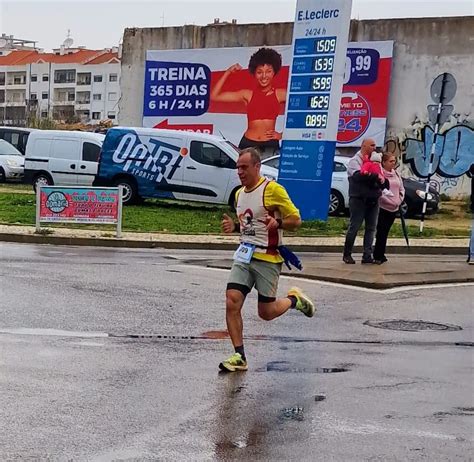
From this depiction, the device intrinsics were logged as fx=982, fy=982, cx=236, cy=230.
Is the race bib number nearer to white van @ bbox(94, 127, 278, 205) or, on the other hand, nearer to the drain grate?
the drain grate

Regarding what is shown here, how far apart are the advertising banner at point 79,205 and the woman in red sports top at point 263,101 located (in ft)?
56.3

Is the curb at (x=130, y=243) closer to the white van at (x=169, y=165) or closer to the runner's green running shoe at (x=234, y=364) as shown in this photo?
the white van at (x=169, y=165)

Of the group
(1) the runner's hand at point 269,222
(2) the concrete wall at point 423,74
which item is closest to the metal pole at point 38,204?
(1) the runner's hand at point 269,222

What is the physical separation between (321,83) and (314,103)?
1.53 ft

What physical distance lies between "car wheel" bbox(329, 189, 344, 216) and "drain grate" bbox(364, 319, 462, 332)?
14457 mm

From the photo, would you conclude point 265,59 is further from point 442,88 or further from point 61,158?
point 442,88

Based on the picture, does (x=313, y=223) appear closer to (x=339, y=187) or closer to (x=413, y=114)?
(x=339, y=187)

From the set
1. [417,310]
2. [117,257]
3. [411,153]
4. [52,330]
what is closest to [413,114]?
[411,153]

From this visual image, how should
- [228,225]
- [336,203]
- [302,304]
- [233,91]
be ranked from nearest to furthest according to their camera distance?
1. [228,225]
2. [302,304]
3. [336,203]
4. [233,91]

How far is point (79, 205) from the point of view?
17.8 meters

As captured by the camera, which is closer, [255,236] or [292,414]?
[292,414]

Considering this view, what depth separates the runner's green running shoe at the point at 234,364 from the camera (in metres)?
7.43

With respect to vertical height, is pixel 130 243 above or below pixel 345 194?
below

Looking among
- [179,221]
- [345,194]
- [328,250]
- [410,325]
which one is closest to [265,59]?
[345,194]
